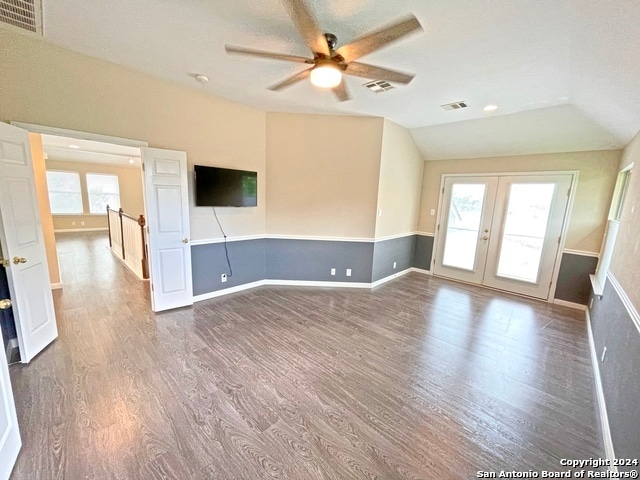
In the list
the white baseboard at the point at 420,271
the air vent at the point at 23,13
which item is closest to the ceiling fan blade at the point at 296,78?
the air vent at the point at 23,13

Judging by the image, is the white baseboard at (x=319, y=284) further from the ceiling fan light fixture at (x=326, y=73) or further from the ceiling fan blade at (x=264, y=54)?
the ceiling fan blade at (x=264, y=54)

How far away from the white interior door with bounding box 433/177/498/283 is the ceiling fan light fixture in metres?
3.98

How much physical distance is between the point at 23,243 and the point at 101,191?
9132mm

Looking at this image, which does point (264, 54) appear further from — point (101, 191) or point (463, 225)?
point (101, 191)

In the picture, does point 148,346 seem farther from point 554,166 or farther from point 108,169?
point 108,169

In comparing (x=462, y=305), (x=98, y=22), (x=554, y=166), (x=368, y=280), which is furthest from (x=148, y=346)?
(x=554, y=166)

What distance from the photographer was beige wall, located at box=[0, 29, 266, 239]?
2.27m

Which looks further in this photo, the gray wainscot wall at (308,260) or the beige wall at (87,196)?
the beige wall at (87,196)

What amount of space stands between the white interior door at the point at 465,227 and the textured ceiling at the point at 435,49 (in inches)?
56.1

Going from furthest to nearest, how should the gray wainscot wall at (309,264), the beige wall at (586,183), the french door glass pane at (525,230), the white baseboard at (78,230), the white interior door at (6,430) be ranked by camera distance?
the white baseboard at (78,230)
the french door glass pane at (525,230)
the gray wainscot wall at (309,264)
the beige wall at (586,183)
the white interior door at (6,430)

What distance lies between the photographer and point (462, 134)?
170 inches

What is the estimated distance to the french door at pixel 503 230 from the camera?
13.7 ft

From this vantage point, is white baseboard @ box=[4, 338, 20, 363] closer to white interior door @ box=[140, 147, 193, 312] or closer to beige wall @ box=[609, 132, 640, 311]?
white interior door @ box=[140, 147, 193, 312]

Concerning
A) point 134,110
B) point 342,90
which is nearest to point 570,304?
point 342,90
